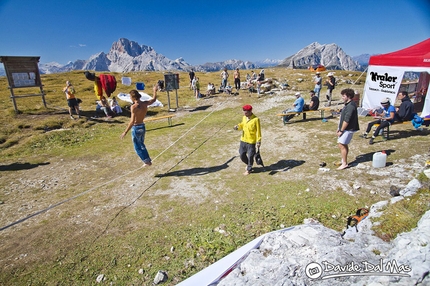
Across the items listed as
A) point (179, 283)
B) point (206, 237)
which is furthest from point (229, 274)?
point (206, 237)

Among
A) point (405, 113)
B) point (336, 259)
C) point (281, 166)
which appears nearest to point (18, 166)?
point (281, 166)

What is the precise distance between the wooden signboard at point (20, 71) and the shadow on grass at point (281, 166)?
49.7 ft

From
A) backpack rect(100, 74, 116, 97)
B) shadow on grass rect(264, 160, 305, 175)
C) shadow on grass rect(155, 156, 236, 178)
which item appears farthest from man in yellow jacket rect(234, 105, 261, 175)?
backpack rect(100, 74, 116, 97)

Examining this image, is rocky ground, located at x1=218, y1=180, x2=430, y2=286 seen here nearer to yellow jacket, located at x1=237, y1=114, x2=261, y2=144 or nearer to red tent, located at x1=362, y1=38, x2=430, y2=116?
yellow jacket, located at x1=237, y1=114, x2=261, y2=144

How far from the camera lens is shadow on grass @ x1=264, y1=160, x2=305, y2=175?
291 inches

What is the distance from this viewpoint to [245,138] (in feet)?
22.7

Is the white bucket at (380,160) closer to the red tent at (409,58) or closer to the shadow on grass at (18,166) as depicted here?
the red tent at (409,58)

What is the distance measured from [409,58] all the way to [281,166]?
890 cm

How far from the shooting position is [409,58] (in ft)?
36.2

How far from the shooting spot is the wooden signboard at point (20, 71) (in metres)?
14.0

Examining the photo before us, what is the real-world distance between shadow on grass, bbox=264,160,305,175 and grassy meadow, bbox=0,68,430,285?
1.2 inches

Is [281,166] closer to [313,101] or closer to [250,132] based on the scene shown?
[250,132]

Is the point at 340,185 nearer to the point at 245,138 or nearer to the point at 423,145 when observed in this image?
the point at 245,138

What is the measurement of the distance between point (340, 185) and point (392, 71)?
9.50 metres
